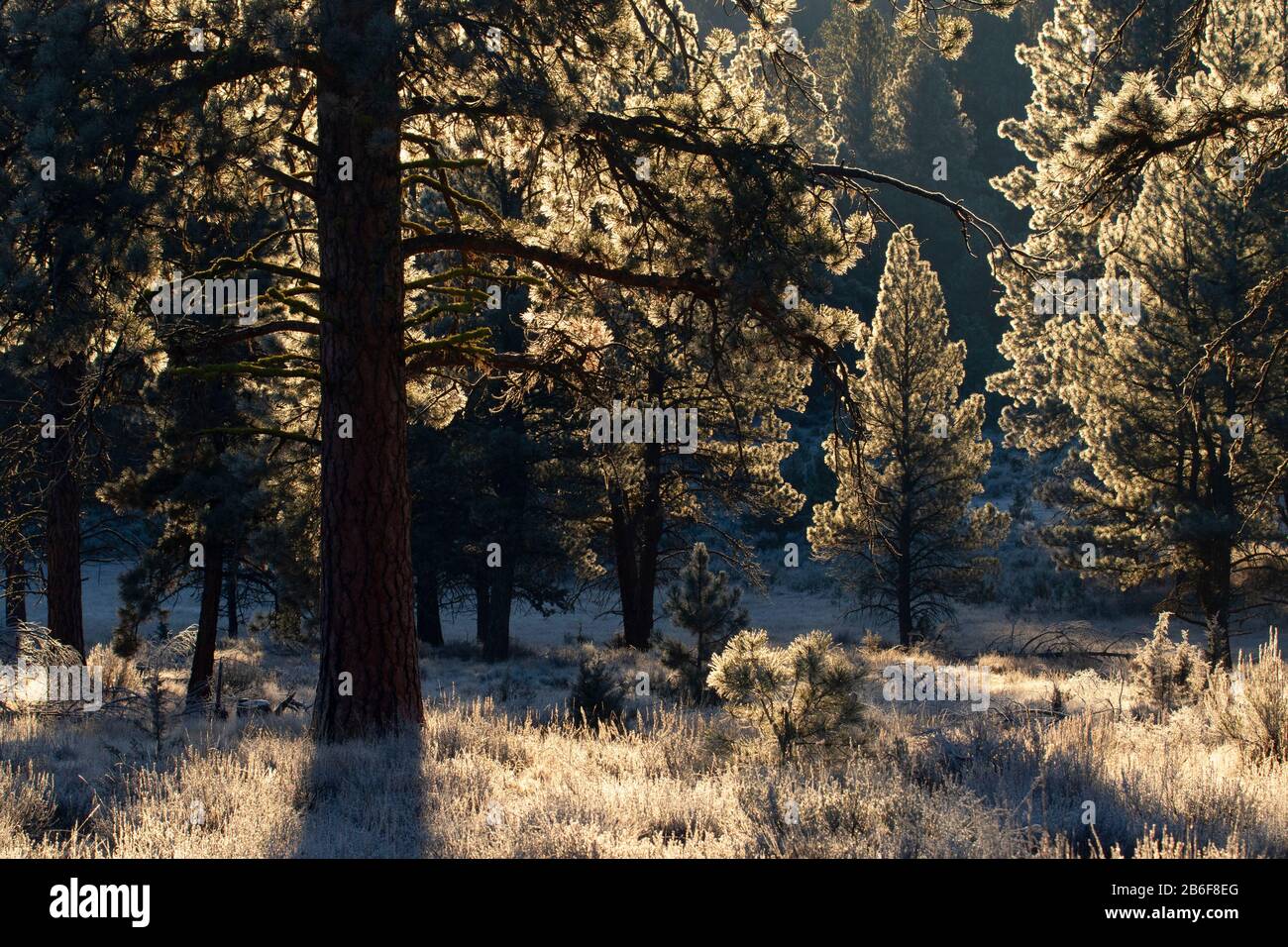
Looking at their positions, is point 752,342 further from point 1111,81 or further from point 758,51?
point 1111,81

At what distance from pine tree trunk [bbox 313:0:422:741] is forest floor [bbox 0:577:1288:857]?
549 mm

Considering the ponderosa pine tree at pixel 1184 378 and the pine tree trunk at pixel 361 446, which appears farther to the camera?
the ponderosa pine tree at pixel 1184 378

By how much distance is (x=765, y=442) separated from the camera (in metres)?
20.8

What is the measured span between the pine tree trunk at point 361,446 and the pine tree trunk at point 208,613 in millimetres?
7505

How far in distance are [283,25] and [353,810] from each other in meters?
4.71

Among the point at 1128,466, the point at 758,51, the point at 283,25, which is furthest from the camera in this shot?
the point at 1128,466

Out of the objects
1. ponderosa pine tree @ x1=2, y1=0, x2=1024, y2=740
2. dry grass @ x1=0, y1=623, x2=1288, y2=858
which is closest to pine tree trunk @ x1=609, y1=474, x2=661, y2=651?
ponderosa pine tree @ x1=2, y1=0, x2=1024, y2=740

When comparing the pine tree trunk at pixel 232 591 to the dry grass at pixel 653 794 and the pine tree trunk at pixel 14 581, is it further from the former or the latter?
the dry grass at pixel 653 794

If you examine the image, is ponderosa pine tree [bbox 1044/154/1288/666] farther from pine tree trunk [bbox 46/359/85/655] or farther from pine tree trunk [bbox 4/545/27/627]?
pine tree trunk [bbox 4/545/27/627]

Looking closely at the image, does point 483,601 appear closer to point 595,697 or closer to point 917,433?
point 917,433

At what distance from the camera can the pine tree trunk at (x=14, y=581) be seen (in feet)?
45.1

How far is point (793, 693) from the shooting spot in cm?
700

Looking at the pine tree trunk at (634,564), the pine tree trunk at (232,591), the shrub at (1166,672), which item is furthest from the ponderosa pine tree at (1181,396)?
the pine tree trunk at (232,591)
